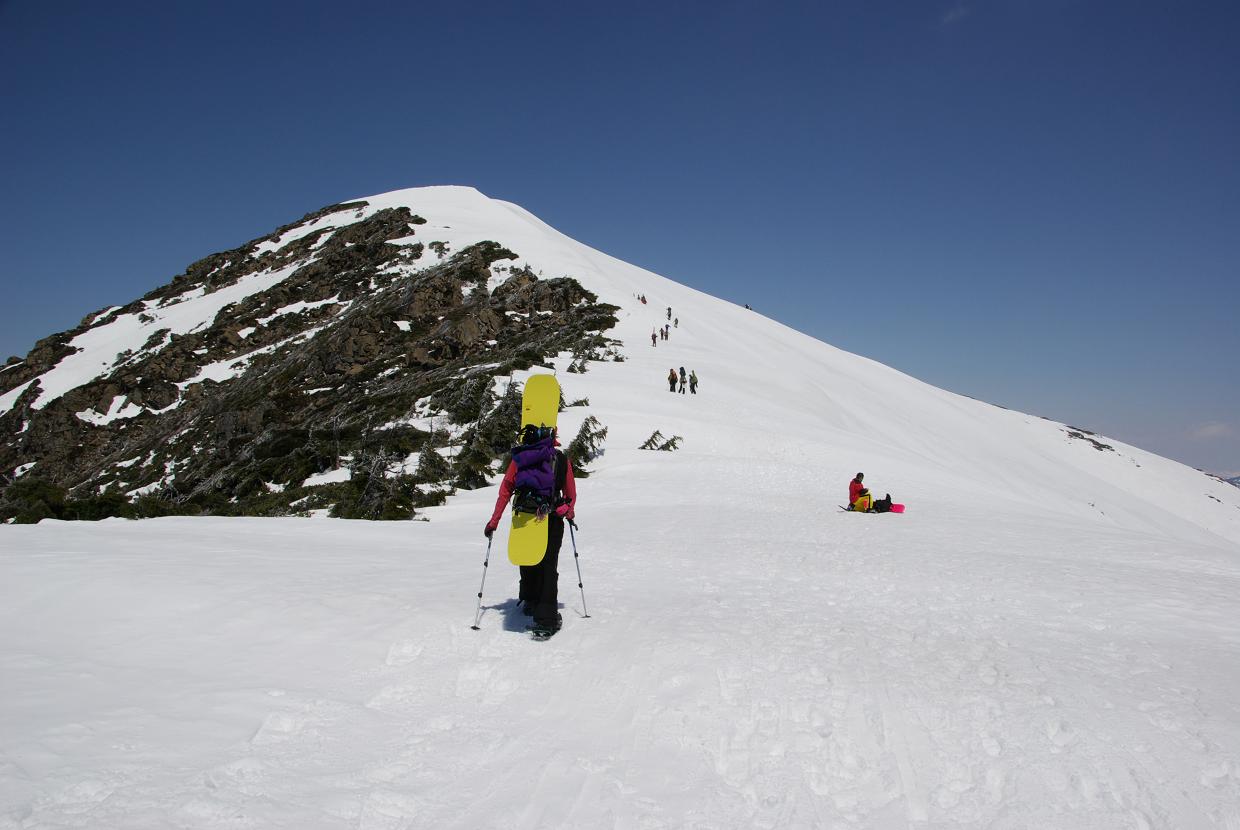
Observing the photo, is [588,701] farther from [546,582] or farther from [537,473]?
[537,473]

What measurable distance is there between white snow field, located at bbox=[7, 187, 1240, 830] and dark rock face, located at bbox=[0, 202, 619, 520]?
7466 mm

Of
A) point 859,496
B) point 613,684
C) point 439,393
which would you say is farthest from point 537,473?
point 439,393

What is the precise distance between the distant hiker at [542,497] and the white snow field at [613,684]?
0.39m

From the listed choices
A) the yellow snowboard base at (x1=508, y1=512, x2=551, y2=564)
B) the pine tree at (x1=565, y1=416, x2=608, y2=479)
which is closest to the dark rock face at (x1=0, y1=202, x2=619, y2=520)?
the pine tree at (x1=565, y1=416, x2=608, y2=479)

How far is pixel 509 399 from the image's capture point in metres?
20.9

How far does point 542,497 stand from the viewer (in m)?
5.83

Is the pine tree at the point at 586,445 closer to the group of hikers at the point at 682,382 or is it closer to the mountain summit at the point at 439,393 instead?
the mountain summit at the point at 439,393

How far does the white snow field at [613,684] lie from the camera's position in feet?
11.6

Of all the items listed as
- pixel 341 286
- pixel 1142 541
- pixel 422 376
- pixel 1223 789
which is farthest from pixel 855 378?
pixel 1223 789

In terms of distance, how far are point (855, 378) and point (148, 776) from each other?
5120 cm

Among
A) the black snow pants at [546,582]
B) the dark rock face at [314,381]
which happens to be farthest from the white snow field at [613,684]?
the dark rock face at [314,381]

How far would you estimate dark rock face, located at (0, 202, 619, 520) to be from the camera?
65.5 ft

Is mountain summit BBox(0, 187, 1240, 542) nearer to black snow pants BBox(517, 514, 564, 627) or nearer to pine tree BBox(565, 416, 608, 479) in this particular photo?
pine tree BBox(565, 416, 608, 479)

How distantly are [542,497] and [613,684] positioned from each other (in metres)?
1.83
